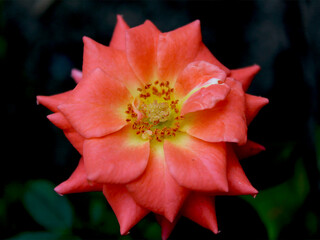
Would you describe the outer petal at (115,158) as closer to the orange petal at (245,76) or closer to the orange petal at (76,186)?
the orange petal at (76,186)

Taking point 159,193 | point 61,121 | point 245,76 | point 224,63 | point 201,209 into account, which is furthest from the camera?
point 224,63

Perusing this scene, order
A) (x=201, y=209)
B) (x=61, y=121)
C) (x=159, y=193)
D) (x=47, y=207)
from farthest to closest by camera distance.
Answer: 1. (x=47, y=207)
2. (x=61, y=121)
3. (x=201, y=209)
4. (x=159, y=193)

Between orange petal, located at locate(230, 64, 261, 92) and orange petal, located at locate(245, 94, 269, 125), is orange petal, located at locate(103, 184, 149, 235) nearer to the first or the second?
orange petal, located at locate(245, 94, 269, 125)

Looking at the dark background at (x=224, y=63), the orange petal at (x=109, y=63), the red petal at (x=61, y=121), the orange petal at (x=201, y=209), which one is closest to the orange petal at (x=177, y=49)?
the orange petal at (x=109, y=63)

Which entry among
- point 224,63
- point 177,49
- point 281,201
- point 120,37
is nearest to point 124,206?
point 177,49

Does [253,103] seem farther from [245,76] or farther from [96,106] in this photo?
[96,106]

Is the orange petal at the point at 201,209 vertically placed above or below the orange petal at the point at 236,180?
below

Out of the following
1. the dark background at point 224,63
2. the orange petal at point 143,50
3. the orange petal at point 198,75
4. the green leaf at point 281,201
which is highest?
the orange petal at point 143,50

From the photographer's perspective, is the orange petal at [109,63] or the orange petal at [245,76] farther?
the orange petal at [245,76]
